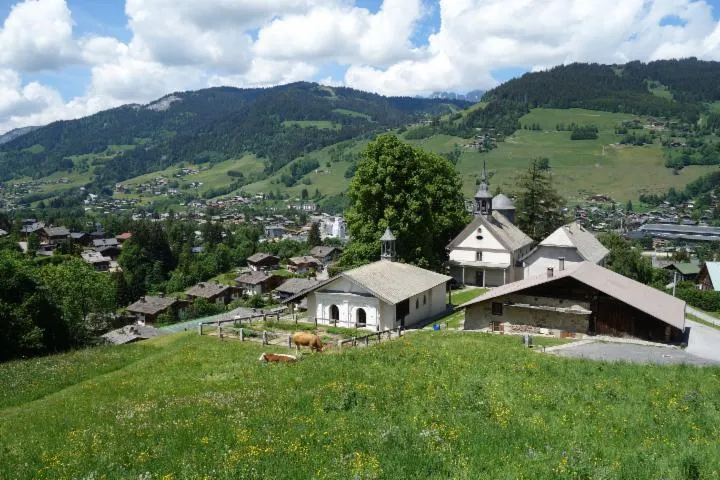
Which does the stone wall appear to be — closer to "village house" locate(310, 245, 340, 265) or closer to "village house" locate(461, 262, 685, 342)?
"village house" locate(461, 262, 685, 342)

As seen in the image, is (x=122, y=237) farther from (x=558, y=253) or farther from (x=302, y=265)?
(x=558, y=253)

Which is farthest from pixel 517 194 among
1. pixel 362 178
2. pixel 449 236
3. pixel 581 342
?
pixel 581 342

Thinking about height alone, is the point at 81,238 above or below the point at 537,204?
below

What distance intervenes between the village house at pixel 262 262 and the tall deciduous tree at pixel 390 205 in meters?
83.7

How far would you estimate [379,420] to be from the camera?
46.3ft

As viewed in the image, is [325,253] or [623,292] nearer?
[623,292]

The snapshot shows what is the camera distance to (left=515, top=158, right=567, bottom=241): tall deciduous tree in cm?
6700

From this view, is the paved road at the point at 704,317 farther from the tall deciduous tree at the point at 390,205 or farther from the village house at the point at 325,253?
the village house at the point at 325,253

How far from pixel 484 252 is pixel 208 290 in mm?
66086

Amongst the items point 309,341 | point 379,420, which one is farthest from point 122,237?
point 379,420

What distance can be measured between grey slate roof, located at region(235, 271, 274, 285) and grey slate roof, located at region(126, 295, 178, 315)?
1599cm

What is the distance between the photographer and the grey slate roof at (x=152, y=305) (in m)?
94.6

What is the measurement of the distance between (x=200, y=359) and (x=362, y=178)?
1024 inches

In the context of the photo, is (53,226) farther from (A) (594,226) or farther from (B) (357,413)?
(B) (357,413)
